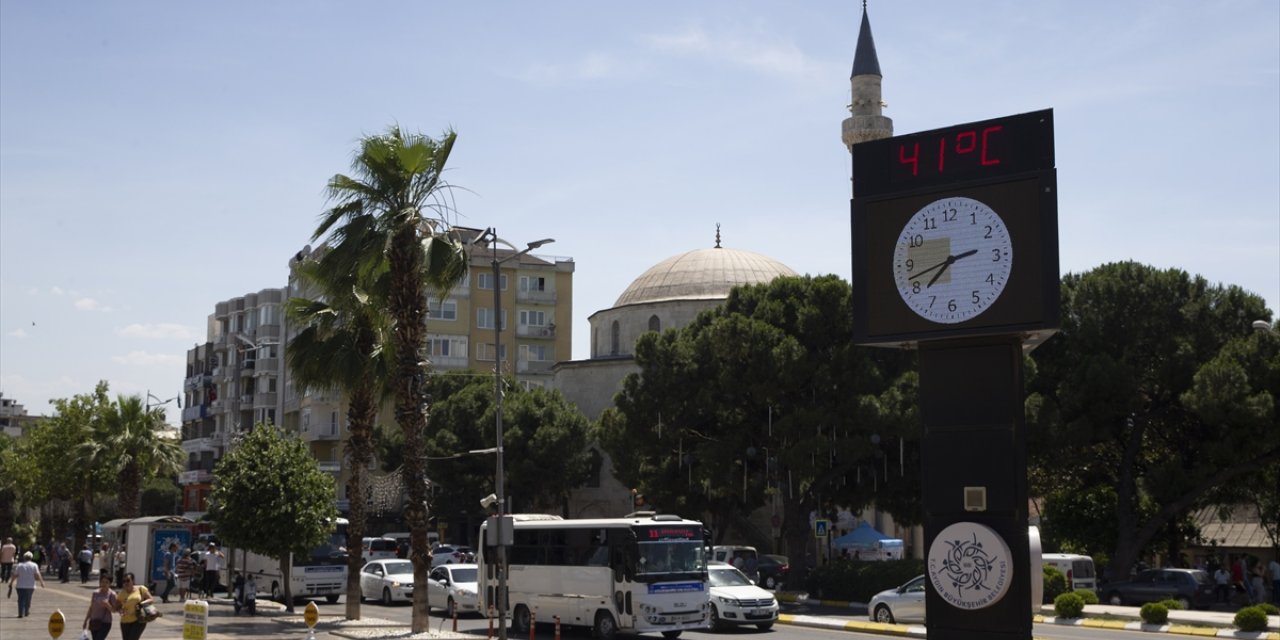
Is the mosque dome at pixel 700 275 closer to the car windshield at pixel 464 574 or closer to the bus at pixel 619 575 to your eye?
the car windshield at pixel 464 574

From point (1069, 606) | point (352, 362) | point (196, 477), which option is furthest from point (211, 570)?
point (196, 477)

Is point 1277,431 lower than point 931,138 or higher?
lower

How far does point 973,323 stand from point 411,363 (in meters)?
15.5

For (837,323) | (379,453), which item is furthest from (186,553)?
(379,453)

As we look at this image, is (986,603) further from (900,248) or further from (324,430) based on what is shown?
(324,430)

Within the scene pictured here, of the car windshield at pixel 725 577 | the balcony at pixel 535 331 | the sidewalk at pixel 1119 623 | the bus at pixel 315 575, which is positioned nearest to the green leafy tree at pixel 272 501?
the bus at pixel 315 575

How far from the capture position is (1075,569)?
40.1 meters

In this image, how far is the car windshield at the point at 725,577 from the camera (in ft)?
95.8

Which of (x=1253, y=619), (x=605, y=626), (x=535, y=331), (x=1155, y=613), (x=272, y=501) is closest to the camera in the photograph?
(x=605, y=626)

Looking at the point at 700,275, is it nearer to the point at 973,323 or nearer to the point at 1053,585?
the point at 1053,585

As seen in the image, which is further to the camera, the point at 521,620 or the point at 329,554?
the point at 329,554

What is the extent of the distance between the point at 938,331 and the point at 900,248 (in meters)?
1.11

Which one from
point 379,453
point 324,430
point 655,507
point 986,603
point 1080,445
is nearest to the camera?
point 986,603

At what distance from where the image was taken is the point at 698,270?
71.1 meters
